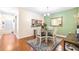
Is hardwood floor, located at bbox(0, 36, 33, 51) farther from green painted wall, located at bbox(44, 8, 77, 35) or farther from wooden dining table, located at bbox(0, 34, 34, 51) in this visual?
green painted wall, located at bbox(44, 8, 77, 35)

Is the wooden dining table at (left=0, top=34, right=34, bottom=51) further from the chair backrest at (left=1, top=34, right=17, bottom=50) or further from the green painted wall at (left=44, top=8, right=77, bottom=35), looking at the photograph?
the green painted wall at (left=44, top=8, right=77, bottom=35)

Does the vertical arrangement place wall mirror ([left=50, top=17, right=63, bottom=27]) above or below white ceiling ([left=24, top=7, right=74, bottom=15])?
below

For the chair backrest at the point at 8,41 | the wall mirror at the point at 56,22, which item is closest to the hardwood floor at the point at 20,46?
the chair backrest at the point at 8,41

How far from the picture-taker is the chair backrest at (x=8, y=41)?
156cm

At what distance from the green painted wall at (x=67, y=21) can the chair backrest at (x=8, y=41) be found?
2.29ft

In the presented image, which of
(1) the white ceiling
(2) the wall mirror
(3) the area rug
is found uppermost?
(1) the white ceiling

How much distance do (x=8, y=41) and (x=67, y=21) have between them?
1156 millimetres

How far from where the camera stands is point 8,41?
5.19ft

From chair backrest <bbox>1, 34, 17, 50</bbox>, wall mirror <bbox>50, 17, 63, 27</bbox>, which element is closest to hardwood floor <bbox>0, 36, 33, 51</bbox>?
chair backrest <bbox>1, 34, 17, 50</bbox>

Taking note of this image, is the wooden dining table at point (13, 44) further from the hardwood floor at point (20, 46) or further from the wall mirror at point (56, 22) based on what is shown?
the wall mirror at point (56, 22)

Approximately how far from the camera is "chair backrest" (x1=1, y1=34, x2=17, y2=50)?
5.13ft

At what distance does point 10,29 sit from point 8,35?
0.13 m

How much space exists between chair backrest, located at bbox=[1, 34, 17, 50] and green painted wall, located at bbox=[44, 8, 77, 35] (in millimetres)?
698
